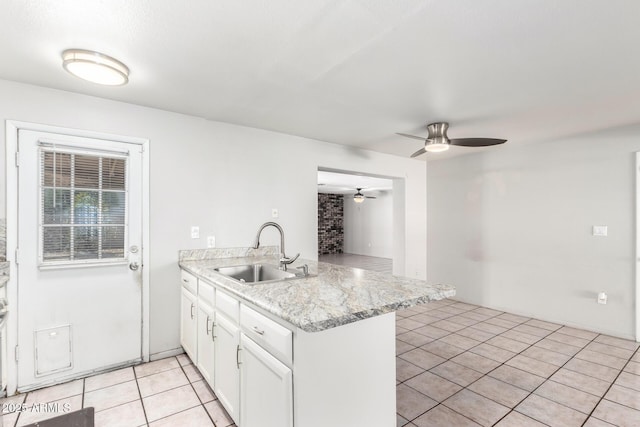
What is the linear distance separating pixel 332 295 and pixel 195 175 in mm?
2094

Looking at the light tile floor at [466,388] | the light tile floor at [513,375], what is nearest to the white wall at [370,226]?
the light tile floor at [513,375]

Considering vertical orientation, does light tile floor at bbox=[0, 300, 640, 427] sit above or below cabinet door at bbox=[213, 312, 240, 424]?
below

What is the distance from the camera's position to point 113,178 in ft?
8.79

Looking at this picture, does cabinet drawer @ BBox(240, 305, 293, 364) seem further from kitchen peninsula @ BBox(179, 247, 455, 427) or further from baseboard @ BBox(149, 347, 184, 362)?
baseboard @ BBox(149, 347, 184, 362)

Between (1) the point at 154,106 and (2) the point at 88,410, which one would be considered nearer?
(2) the point at 88,410

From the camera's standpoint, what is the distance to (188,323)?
273 cm

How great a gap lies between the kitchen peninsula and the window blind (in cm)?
118

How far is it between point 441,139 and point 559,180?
6.19ft

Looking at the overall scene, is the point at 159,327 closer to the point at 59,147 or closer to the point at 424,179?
the point at 59,147

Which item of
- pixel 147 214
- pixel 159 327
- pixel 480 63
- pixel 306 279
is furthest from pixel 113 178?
pixel 480 63

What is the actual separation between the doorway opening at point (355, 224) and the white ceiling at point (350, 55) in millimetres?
7181

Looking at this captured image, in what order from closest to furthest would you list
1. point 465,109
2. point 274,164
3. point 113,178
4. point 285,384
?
point 285,384 < point 113,178 < point 465,109 < point 274,164

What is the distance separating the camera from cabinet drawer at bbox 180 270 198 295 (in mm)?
2573

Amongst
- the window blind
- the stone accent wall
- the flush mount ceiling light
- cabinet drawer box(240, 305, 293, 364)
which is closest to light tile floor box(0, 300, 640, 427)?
cabinet drawer box(240, 305, 293, 364)
